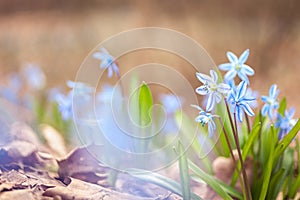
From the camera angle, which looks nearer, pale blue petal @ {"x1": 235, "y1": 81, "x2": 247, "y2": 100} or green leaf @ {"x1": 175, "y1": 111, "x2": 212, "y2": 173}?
pale blue petal @ {"x1": 235, "y1": 81, "x2": 247, "y2": 100}

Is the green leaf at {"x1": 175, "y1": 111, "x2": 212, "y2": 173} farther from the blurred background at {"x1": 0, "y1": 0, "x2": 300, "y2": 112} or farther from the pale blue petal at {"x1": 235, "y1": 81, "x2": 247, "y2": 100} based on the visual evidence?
the blurred background at {"x1": 0, "y1": 0, "x2": 300, "y2": 112}

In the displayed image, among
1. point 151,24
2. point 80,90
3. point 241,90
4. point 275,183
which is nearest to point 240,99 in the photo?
point 241,90

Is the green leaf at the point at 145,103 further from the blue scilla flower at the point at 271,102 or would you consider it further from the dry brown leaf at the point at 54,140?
the dry brown leaf at the point at 54,140

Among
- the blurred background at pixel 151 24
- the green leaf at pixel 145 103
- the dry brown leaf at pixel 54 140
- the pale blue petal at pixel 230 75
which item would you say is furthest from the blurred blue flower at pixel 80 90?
the blurred background at pixel 151 24

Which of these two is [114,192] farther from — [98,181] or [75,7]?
[75,7]

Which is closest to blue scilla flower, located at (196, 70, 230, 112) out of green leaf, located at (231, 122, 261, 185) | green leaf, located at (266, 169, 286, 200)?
green leaf, located at (231, 122, 261, 185)

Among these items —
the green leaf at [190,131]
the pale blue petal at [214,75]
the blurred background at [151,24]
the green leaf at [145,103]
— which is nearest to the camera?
the pale blue petal at [214,75]
